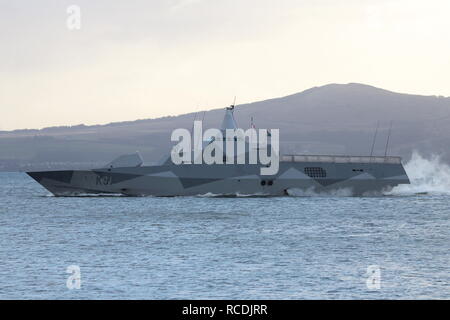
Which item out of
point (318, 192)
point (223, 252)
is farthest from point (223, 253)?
point (318, 192)

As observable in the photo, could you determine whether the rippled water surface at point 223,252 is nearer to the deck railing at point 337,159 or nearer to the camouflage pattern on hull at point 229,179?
the camouflage pattern on hull at point 229,179

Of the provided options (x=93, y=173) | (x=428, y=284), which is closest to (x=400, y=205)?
(x=93, y=173)

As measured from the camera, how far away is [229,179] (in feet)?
223

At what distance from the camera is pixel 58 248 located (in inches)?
1334

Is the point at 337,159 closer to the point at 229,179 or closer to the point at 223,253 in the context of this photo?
the point at 229,179

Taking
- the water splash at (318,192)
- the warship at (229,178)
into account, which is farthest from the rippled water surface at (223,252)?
the water splash at (318,192)

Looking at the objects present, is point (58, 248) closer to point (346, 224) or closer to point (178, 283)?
point (178, 283)

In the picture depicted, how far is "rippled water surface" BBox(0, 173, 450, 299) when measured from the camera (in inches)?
906

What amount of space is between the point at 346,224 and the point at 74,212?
22.4m

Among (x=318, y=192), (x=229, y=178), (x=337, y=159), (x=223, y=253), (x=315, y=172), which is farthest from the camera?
(x=318, y=192)

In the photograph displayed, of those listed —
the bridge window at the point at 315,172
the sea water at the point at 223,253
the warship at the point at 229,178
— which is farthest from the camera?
the bridge window at the point at 315,172

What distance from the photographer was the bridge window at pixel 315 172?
7169cm

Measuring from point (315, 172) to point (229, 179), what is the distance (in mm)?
10047

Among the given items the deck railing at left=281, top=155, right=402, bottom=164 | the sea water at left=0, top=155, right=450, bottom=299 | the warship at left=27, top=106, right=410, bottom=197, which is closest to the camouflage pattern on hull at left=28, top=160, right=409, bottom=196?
the warship at left=27, top=106, right=410, bottom=197
